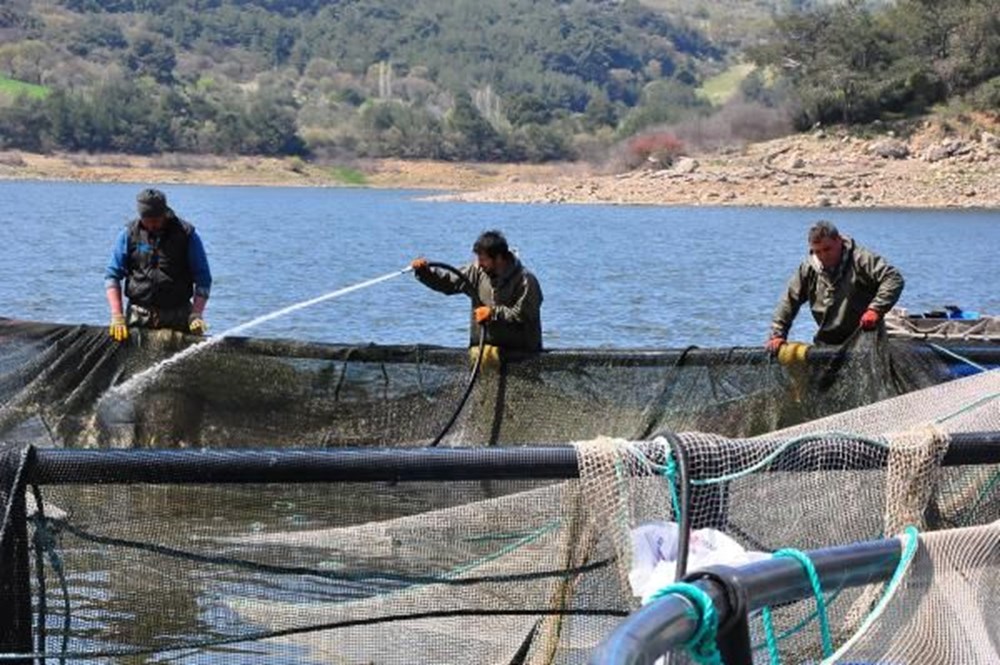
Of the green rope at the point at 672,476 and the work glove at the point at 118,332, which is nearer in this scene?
the green rope at the point at 672,476

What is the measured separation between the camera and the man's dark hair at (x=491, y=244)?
10.7m

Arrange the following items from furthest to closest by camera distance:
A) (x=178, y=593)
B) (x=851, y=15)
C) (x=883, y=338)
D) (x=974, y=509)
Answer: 1. (x=851, y=15)
2. (x=883, y=338)
3. (x=974, y=509)
4. (x=178, y=593)

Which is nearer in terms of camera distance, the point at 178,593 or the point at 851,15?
the point at 178,593

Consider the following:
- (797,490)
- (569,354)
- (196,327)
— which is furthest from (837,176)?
(797,490)

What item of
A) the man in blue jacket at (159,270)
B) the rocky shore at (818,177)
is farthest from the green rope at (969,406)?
the rocky shore at (818,177)

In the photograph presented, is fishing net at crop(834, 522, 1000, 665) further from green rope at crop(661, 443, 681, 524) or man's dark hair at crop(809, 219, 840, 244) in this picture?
man's dark hair at crop(809, 219, 840, 244)

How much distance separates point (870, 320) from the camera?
10.4 m

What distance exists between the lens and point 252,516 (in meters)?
4.88

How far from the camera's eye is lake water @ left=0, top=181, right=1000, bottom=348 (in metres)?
30.7

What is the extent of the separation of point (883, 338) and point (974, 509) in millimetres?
5023

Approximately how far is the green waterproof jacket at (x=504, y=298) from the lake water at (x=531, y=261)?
583 inches

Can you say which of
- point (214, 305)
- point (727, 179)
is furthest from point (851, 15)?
point (214, 305)

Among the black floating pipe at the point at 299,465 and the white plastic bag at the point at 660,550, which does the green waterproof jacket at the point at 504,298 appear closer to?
the black floating pipe at the point at 299,465

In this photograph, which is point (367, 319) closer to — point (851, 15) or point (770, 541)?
point (770, 541)
